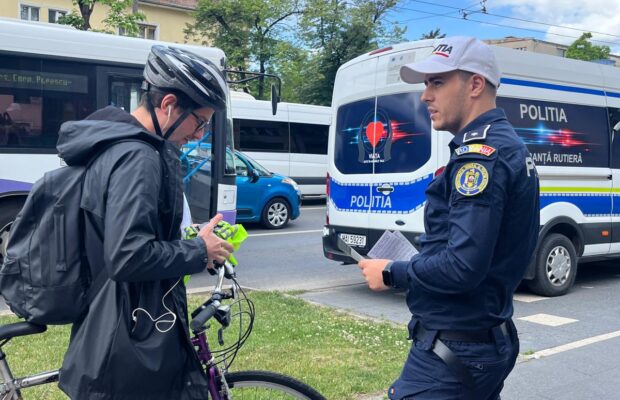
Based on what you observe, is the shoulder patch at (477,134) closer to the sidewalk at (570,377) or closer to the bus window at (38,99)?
the sidewalk at (570,377)

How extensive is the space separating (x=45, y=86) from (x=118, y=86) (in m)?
0.90

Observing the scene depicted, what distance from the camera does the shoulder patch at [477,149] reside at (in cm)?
196

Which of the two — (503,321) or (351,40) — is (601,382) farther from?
(351,40)

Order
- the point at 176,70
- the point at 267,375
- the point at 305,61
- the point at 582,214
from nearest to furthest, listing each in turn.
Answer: the point at 176,70 → the point at 267,375 → the point at 582,214 → the point at 305,61

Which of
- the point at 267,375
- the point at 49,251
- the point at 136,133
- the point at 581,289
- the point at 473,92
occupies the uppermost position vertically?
the point at 473,92

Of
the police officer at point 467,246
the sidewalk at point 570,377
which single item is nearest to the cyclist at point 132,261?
the police officer at point 467,246

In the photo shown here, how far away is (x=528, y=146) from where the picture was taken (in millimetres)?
7270

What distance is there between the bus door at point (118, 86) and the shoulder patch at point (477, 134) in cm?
692

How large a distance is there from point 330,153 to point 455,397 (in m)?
6.20

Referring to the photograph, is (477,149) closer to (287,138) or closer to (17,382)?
(17,382)

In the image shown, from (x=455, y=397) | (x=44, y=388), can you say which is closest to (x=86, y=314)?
(x=455, y=397)

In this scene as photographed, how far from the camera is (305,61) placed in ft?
90.0

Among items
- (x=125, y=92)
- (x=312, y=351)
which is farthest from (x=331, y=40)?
(x=312, y=351)

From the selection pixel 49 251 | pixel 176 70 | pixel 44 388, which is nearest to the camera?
pixel 49 251
